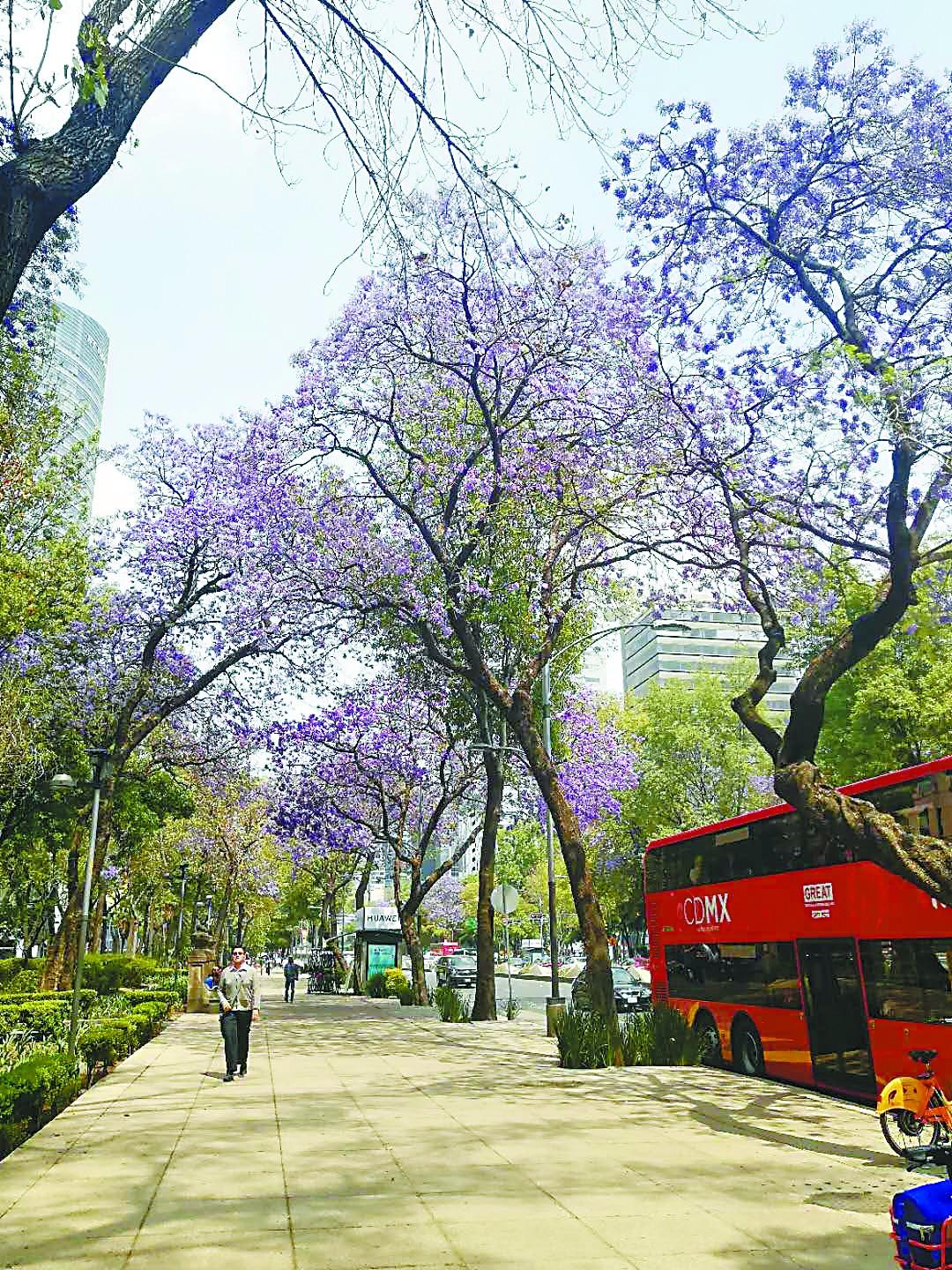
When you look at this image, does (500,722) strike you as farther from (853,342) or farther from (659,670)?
(659,670)

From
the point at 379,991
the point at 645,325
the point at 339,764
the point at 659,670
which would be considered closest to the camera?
the point at 645,325

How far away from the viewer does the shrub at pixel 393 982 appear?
33.6m

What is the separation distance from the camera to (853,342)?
33.4ft

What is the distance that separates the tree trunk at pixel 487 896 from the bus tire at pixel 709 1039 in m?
8.89

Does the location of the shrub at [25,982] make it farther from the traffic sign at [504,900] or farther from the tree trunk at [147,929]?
the tree trunk at [147,929]

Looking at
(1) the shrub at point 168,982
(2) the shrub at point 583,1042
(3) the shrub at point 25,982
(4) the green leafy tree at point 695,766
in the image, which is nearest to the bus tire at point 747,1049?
(2) the shrub at point 583,1042

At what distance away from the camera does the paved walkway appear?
5645 millimetres

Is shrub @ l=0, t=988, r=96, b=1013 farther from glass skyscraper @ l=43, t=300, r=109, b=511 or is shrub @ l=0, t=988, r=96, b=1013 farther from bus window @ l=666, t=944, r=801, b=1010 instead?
bus window @ l=666, t=944, r=801, b=1010

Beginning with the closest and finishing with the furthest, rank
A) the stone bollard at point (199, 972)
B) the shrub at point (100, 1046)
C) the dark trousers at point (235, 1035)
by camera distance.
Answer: the dark trousers at point (235, 1035) < the shrub at point (100, 1046) < the stone bollard at point (199, 972)

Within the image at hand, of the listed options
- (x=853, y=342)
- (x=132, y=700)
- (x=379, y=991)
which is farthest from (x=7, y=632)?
(x=379, y=991)

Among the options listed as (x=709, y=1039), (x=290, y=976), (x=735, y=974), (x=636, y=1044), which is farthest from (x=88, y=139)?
(x=290, y=976)

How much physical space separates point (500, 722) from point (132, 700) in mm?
8868

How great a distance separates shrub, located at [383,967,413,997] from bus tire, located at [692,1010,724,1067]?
63.5 feet

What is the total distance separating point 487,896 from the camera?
24312 millimetres
